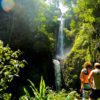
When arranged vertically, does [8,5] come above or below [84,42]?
above

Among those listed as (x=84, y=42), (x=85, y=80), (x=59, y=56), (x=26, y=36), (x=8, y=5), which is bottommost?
(x=59, y=56)

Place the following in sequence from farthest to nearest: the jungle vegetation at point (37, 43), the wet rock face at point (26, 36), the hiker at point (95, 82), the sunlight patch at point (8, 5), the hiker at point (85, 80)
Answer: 1. the sunlight patch at point (8, 5)
2. the wet rock face at point (26, 36)
3. the jungle vegetation at point (37, 43)
4. the hiker at point (85, 80)
5. the hiker at point (95, 82)

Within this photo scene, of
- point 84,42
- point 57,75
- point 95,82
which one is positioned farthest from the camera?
point 57,75

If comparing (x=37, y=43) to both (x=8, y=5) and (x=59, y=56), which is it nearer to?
(x=8, y=5)

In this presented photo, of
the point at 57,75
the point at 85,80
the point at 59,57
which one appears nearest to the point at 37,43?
the point at 57,75

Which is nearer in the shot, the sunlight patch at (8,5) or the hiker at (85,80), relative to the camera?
the hiker at (85,80)

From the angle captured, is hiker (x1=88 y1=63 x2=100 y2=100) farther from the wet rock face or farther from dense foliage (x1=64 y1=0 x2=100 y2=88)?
the wet rock face

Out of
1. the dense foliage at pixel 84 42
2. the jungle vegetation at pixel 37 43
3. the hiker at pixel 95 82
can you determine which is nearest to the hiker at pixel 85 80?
the hiker at pixel 95 82

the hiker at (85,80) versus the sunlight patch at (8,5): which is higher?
the sunlight patch at (8,5)

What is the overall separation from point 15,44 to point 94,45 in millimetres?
8324

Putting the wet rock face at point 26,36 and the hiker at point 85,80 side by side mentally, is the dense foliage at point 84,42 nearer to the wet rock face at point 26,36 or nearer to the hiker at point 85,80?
the wet rock face at point 26,36

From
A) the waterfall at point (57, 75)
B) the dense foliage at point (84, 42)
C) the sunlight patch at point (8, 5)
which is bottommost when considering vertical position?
the waterfall at point (57, 75)

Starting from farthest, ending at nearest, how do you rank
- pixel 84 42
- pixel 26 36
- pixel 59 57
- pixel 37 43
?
pixel 59 57, pixel 37 43, pixel 26 36, pixel 84 42

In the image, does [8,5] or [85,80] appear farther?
[8,5]
